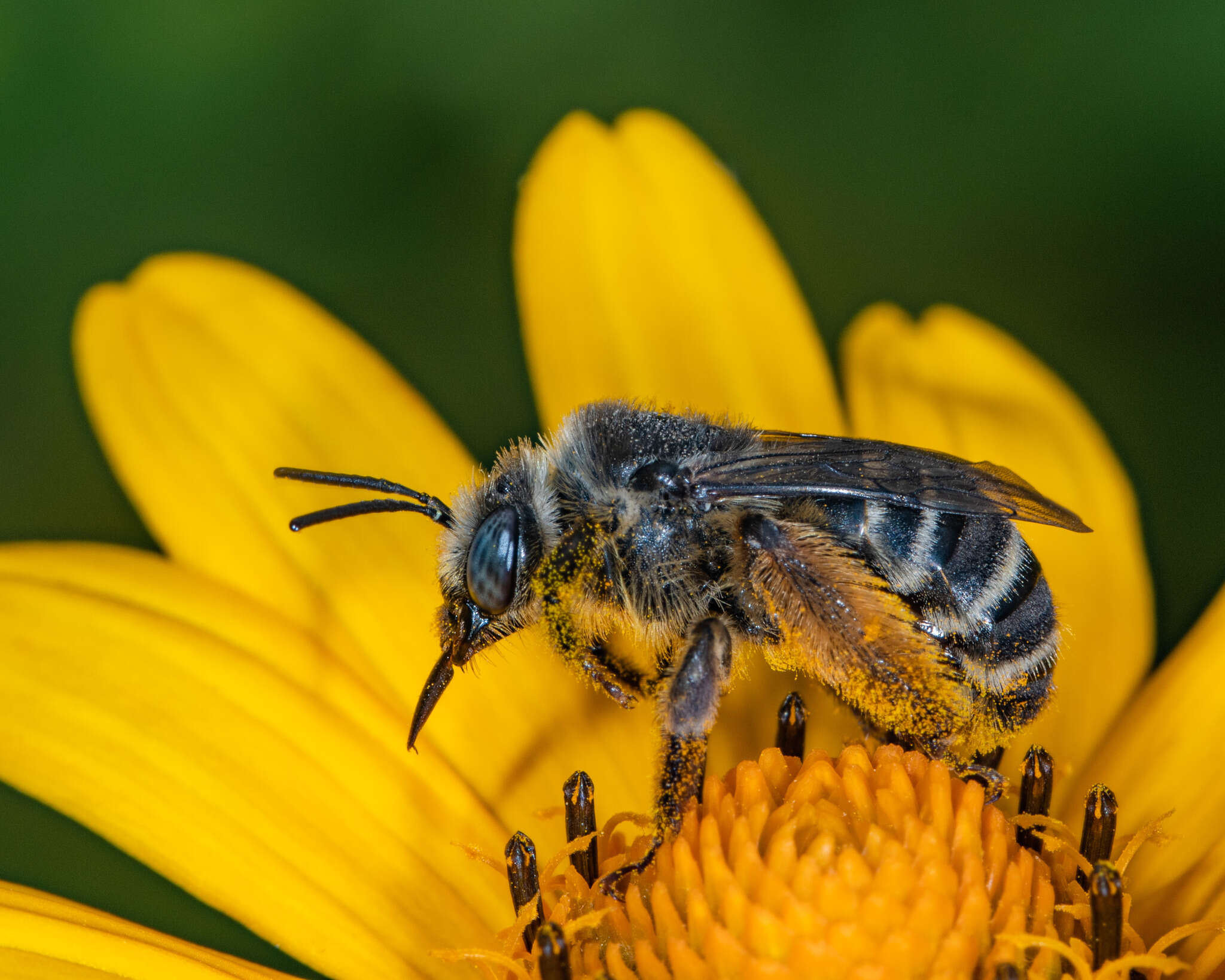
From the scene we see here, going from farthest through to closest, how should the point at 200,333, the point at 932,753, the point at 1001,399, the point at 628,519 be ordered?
the point at 1001,399 < the point at 200,333 < the point at 932,753 < the point at 628,519

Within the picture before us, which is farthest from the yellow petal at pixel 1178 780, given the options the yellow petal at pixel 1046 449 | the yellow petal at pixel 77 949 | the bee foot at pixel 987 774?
the yellow petal at pixel 77 949

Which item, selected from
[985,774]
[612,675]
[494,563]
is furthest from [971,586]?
[494,563]

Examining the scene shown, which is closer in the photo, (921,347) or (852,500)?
(852,500)

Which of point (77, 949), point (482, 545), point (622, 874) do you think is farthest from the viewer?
point (622, 874)

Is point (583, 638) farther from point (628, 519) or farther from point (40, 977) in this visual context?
point (40, 977)

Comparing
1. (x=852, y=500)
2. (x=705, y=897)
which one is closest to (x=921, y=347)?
(x=852, y=500)

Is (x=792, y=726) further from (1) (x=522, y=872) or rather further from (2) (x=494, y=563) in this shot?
(2) (x=494, y=563)
